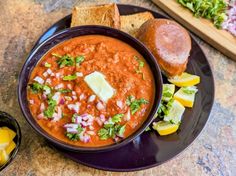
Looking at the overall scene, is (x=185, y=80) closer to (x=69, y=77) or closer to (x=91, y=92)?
(x=91, y=92)

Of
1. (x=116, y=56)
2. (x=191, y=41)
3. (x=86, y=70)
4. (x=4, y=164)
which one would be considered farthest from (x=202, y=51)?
(x=4, y=164)

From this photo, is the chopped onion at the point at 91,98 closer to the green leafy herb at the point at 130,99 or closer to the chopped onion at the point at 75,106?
the chopped onion at the point at 75,106

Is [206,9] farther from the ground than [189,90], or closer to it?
farther from the ground

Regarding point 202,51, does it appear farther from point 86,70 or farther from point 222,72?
point 86,70

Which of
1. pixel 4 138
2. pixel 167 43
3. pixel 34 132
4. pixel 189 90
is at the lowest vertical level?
pixel 34 132

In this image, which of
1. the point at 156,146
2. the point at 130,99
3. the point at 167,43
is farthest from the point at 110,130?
the point at 167,43

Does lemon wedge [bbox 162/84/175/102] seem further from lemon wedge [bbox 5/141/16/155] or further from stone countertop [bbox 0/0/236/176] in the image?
lemon wedge [bbox 5/141/16/155]
